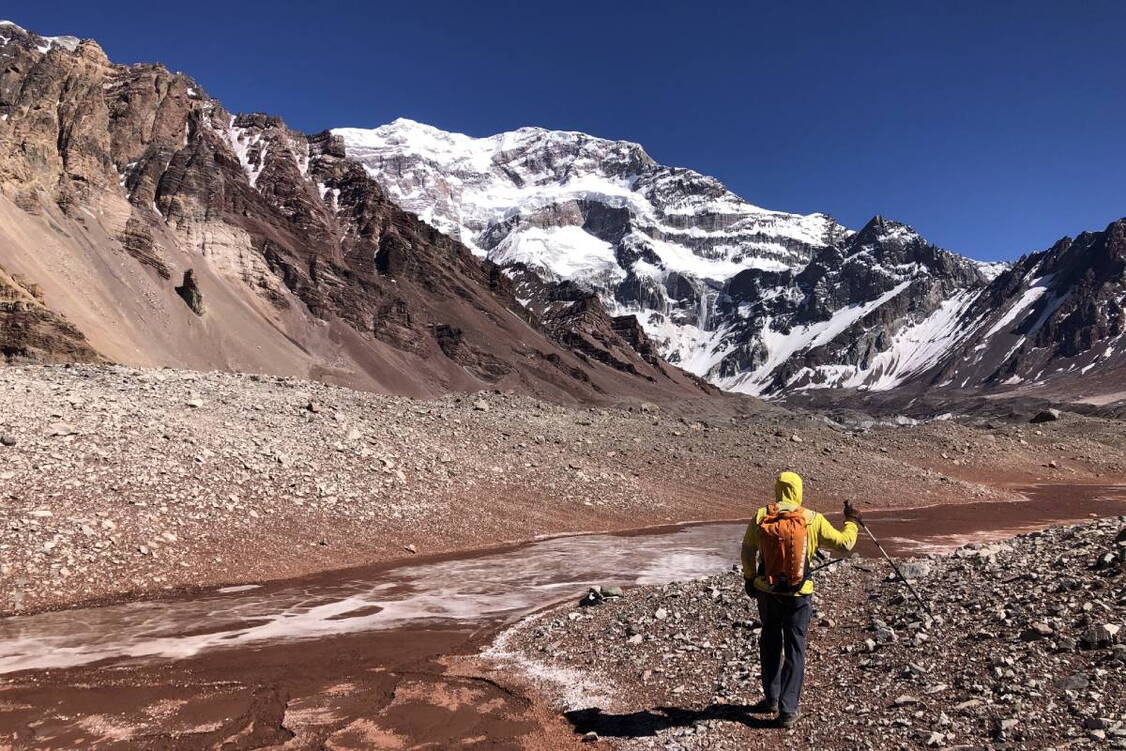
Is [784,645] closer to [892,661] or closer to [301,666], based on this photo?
[892,661]

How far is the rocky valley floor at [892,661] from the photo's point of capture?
6.50 meters

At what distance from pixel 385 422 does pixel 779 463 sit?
66.4 ft

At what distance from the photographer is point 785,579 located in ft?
23.7

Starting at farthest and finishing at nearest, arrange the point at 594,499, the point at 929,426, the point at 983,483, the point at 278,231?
the point at 278,231 → the point at 929,426 → the point at 983,483 → the point at 594,499

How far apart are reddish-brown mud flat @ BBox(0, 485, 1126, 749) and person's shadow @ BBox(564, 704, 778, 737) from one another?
276mm

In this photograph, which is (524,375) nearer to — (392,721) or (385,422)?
(385,422)

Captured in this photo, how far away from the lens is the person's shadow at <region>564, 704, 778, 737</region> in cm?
752

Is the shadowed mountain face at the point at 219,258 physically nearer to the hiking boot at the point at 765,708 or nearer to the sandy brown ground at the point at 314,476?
the sandy brown ground at the point at 314,476

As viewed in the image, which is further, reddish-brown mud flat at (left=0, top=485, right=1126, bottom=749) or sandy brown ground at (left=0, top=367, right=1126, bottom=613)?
sandy brown ground at (left=0, top=367, right=1126, bottom=613)

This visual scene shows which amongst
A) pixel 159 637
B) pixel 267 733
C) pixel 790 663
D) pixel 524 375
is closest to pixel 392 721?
pixel 267 733

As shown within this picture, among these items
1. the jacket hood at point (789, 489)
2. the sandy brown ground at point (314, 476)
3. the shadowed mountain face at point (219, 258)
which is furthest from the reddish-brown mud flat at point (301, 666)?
the shadowed mountain face at point (219, 258)

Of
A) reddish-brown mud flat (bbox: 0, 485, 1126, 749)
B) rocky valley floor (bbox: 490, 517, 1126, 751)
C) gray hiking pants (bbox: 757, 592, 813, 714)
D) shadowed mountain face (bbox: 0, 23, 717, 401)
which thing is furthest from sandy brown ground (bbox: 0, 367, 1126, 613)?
shadowed mountain face (bbox: 0, 23, 717, 401)

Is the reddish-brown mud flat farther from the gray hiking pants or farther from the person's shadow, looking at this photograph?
the gray hiking pants

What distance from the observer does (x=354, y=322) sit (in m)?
103
